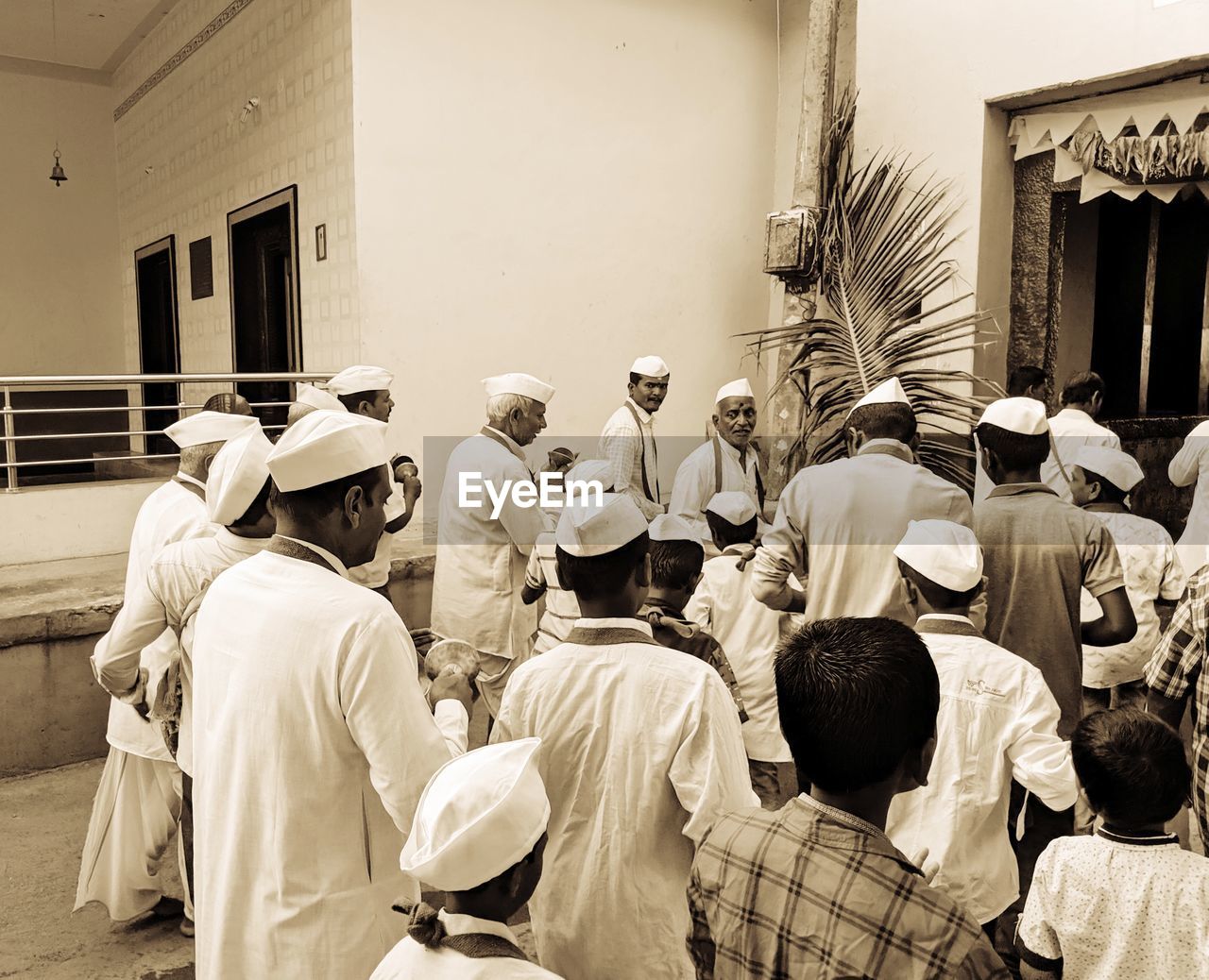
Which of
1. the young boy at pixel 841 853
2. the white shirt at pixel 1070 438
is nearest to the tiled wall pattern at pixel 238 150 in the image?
the white shirt at pixel 1070 438

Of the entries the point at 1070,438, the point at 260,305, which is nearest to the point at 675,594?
the point at 1070,438

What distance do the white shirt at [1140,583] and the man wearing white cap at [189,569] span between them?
3111mm

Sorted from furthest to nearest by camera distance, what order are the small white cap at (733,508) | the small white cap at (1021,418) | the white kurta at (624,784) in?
the small white cap at (733,508) < the small white cap at (1021,418) < the white kurta at (624,784)

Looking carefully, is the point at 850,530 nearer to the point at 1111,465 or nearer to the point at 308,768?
the point at 1111,465

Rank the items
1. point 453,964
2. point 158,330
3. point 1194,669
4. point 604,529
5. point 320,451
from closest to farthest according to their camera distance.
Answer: point 453,964 < point 320,451 < point 604,529 < point 1194,669 < point 158,330

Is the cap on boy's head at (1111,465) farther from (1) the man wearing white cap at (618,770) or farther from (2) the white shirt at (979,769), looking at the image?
(1) the man wearing white cap at (618,770)

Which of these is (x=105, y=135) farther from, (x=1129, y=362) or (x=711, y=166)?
(x=1129, y=362)

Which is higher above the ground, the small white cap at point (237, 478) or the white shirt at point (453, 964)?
the small white cap at point (237, 478)

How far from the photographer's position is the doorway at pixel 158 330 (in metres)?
10.0

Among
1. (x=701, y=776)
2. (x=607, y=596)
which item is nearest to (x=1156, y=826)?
(x=701, y=776)

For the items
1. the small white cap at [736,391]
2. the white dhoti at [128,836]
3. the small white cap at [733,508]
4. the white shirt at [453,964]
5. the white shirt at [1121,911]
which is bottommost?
the white dhoti at [128,836]

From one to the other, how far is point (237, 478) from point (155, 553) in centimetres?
105

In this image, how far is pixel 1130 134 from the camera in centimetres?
588

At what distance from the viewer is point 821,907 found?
1.28 meters
